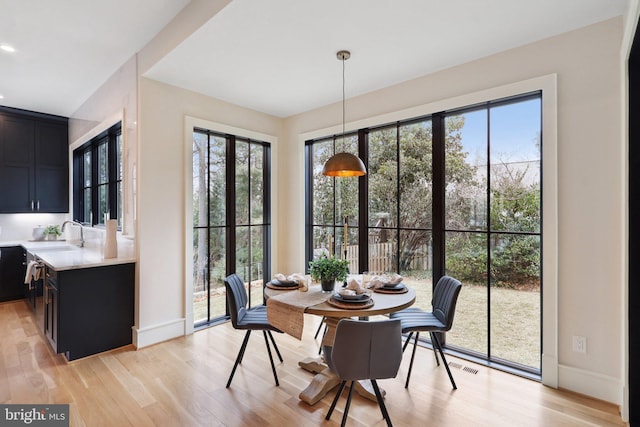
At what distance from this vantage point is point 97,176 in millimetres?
4582

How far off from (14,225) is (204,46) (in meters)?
4.97

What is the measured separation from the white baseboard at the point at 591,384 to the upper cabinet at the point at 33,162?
22.7 ft

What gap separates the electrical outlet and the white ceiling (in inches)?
91.4

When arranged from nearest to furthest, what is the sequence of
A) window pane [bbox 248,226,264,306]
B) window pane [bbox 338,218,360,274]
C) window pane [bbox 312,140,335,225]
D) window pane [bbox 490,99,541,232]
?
window pane [bbox 490,99,541,232] → window pane [bbox 338,218,360,274] → window pane [bbox 312,140,335,225] → window pane [bbox 248,226,264,306]

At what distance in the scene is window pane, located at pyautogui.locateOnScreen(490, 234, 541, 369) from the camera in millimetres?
2680

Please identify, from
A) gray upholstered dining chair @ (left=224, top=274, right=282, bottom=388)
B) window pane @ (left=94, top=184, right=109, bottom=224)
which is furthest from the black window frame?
gray upholstered dining chair @ (left=224, top=274, right=282, bottom=388)

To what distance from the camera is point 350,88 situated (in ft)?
11.7

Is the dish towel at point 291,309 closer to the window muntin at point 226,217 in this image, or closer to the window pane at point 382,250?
the window pane at point 382,250

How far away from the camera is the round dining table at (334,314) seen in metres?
2.06

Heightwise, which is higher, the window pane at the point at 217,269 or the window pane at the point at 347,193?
the window pane at the point at 347,193

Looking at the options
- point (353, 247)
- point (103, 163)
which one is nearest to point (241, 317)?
point (353, 247)

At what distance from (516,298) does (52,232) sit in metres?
6.46

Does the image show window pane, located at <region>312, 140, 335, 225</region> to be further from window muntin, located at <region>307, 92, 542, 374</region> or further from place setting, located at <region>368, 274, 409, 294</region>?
place setting, located at <region>368, 274, 409, 294</region>

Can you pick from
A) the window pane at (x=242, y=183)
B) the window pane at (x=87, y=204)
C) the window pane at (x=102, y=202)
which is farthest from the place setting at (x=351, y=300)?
the window pane at (x=87, y=204)
